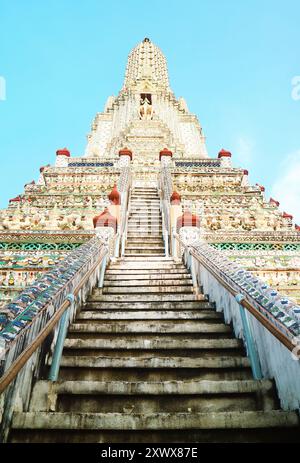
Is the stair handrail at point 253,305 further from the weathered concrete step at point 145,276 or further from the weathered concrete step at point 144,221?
the weathered concrete step at point 144,221

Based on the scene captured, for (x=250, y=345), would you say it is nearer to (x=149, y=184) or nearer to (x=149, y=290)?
(x=149, y=290)

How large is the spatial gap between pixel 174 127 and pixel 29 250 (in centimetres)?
2093

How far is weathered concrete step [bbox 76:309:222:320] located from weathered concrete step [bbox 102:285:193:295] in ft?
2.69

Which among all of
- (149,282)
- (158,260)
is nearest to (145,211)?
(158,260)

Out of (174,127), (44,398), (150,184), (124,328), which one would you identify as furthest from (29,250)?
(174,127)

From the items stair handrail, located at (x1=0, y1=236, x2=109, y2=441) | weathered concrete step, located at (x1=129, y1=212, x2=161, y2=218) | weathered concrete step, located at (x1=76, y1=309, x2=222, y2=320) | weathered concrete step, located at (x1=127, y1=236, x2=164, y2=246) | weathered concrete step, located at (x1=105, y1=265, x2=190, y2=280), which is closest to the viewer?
stair handrail, located at (x1=0, y1=236, x2=109, y2=441)

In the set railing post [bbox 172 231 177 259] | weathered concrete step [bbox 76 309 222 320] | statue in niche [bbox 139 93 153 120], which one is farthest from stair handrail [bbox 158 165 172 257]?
statue in niche [bbox 139 93 153 120]

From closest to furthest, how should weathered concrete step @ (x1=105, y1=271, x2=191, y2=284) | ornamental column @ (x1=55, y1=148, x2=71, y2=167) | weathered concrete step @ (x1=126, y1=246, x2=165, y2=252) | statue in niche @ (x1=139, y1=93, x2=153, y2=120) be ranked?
weathered concrete step @ (x1=105, y1=271, x2=191, y2=284) < weathered concrete step @ (x1=126, y1=246, x2=165, y2=252) < ornamental column @ (x1=55, y1=148, x2=71, y2=167) < statue in niche @ (x1=139, y1=93, x2=153, y2=120)

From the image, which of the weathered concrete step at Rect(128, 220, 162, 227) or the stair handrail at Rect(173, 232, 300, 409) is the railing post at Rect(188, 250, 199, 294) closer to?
the stair handrail at Rect(173, 232, 300, 409)

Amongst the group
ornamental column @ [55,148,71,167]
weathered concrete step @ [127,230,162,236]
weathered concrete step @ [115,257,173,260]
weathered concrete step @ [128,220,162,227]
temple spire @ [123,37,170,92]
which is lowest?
weathered concrete step @ [115,257,173,260]

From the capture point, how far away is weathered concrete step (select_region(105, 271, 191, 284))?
5.78 metres

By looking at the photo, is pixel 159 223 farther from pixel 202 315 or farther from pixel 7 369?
pixel 7 369

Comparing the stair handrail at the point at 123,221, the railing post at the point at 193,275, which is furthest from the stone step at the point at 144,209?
the railing post at the point at 193,275
